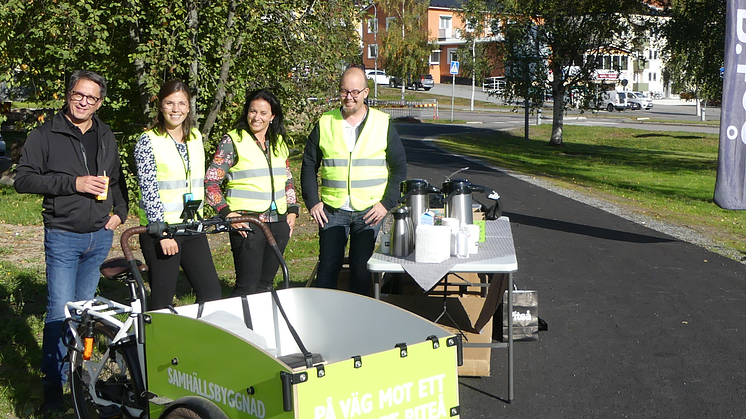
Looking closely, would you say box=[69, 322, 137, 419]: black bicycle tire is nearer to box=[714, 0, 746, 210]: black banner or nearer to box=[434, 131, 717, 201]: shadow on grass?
box=[714, 0, 746, 210]: black banner

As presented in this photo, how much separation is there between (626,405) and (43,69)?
945 centimetres

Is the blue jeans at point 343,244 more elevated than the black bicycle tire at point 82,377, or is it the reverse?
the blue jeans at point 343,244

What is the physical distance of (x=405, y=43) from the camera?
51656mm

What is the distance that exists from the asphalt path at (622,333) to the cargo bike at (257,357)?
55.0 inches

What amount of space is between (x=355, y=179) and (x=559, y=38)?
81.6 feet

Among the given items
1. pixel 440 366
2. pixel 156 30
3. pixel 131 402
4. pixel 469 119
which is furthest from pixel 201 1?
pixel 469 119

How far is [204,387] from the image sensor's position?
321cm

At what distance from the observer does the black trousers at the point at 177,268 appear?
446cm

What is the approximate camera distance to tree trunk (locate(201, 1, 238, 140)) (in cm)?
1054

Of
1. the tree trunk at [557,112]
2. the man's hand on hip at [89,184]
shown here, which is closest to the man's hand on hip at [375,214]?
the man's hand on hip at [89,184]

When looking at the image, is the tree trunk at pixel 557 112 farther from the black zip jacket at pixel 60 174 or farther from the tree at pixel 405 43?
the black zip jacket at pixel 60 174

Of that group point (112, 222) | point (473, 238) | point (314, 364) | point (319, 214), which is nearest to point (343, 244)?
point (319, 214)

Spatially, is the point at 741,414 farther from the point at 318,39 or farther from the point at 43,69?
the point at 43,69

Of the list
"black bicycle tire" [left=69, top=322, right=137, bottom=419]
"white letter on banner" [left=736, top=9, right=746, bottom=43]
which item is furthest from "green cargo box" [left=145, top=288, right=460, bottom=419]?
"white letter on banner" [left=736, top=9, right=746, bottom=43]
